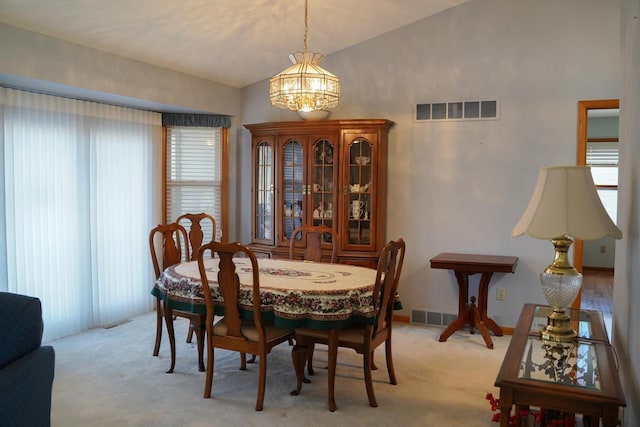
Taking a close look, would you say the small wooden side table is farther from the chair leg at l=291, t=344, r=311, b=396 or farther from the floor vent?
the chair leg at l=291, t=344, r=311, b=396

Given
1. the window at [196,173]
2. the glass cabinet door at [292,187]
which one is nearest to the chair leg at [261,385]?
the glass cabinet door at [292,187]

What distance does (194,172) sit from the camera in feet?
18.6

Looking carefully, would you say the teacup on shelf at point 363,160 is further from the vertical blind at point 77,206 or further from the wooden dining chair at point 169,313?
the vertical blind at point 77,206

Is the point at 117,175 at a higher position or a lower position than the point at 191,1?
lower

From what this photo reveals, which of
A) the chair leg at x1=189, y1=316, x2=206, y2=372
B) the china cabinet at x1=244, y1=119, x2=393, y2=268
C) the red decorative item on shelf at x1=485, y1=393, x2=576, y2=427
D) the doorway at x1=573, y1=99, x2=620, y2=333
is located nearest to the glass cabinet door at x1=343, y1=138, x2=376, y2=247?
the china cabinet at x1=244, y1=119, x2=393, y2=268

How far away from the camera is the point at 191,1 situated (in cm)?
→ 373

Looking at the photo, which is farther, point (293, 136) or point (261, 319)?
point (293, 136)

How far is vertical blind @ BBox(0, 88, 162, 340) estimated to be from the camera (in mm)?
4168

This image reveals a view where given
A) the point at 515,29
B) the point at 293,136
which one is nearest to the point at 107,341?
the point at 293,136

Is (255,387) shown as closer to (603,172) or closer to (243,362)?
(243,362)

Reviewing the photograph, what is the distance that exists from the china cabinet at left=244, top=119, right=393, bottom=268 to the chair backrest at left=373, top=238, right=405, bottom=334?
4.83 ft

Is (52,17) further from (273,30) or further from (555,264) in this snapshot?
(555,264)

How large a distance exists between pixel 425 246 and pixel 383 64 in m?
1.79

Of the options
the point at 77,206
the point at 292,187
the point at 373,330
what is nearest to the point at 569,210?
the point at 373,330
